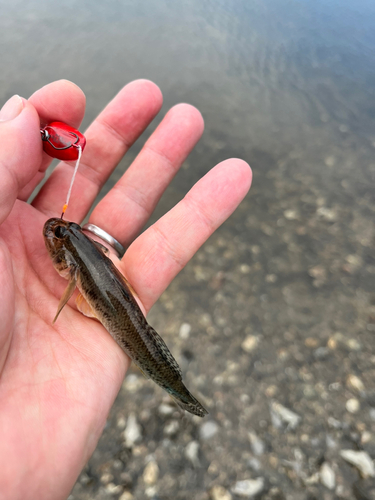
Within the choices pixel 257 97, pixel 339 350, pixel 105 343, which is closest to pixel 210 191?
pixel 105 343

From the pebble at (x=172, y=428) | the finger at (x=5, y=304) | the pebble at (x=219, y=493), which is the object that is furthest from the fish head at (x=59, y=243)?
the pebble at (x=219, y=493)

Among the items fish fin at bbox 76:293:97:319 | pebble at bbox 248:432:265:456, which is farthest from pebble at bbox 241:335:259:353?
fish fin at bbox 76:293:97:319

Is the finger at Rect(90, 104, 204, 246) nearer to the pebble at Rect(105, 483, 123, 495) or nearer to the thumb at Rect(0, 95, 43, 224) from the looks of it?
the thumb at Rect(0, 95, 43, 224)

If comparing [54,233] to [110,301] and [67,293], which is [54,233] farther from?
[110,301]

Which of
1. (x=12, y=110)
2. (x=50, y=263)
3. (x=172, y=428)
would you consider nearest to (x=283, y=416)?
(x=172, y=428)

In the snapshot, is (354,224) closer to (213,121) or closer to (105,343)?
(213,121)

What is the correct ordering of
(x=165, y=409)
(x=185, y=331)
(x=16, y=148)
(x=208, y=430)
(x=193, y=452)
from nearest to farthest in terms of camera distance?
1. (x=16, y=148)
2. (x=193, y=452)
3. (x=208, y=430)
4. (x=165, y=409)
5. (x=185, y=331)

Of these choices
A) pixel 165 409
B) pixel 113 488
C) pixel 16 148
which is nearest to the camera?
pixel 16 148
